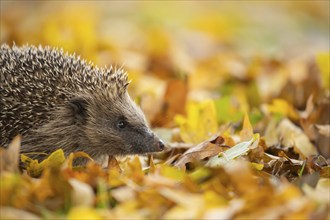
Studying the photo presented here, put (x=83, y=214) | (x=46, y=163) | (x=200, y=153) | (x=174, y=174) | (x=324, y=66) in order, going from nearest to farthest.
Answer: (x=83, y=214), (x=174, y=174), (x=46, y=163), (x=200, y=153), (x=324, y=66)

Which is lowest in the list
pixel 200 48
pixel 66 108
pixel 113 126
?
pixel 113 126

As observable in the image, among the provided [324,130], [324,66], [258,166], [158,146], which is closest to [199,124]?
[158,146]

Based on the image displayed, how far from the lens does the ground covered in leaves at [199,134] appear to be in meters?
3.80

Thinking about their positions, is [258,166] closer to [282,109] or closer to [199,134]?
[199,134]

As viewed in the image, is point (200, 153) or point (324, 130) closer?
point (200, 153)

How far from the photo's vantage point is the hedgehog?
5.12m

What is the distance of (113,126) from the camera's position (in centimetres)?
555

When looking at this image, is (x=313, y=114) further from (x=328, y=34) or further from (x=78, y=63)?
(x=328, y=34)

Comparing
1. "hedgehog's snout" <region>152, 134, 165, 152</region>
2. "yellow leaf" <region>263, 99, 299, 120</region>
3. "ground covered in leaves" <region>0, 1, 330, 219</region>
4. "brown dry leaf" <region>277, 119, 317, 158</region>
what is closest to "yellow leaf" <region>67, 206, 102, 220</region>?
"ground covered in leaves" <region>0, 1, 330, 219</region>

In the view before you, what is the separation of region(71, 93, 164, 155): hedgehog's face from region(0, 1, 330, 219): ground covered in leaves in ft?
0.46

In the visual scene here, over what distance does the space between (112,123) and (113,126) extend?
0.08 ft

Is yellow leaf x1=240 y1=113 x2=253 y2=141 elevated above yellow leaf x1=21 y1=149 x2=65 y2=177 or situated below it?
above

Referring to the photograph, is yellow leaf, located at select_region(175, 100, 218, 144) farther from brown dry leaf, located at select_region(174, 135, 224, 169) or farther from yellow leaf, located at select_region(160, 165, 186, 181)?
yellow leaf, located at select_region(160, 165, 186, 181)

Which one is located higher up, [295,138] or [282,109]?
[282,109]
